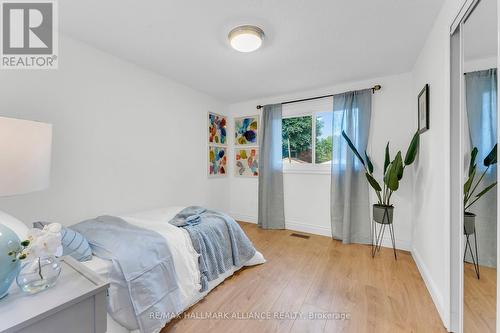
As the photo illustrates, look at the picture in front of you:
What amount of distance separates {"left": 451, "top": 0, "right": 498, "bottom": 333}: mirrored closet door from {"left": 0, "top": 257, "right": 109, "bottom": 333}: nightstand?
1.72 metres

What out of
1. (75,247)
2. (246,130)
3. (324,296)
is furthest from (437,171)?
(246,130)

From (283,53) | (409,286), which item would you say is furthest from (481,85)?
(409,286)

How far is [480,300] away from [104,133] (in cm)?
323

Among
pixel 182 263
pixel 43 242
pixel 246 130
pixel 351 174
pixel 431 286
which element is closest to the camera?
pixel 43 242

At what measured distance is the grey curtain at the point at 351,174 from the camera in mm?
2857

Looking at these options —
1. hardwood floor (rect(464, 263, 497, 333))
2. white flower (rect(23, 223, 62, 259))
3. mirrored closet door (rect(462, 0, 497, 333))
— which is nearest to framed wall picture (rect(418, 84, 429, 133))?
mirrored closet door (rect(462, 0, 497, 333))

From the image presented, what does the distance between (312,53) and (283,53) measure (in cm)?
31

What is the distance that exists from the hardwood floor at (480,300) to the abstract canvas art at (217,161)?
3.16 m

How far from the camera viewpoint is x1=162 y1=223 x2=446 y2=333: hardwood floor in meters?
1.49

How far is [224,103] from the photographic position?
4.01m

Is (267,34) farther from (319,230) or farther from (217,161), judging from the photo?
(319,230)

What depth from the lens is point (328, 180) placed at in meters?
3.23

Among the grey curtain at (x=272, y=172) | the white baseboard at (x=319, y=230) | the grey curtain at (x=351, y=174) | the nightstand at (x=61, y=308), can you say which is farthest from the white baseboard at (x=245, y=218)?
the nightstand at (x=61, y=308)

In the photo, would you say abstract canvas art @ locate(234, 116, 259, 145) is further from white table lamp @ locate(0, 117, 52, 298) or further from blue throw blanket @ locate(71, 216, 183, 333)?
white table lamp @ locate(0, 117, 52, 298)
